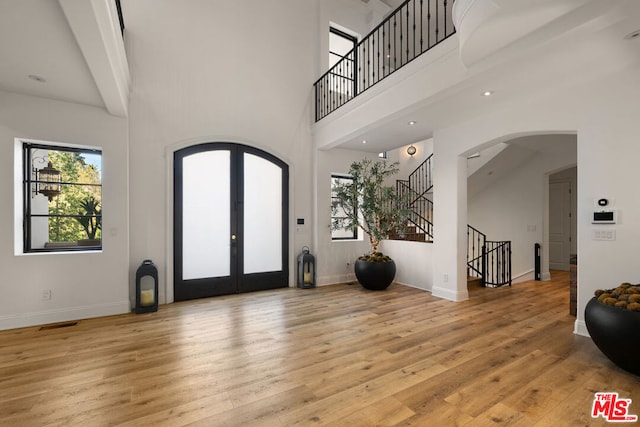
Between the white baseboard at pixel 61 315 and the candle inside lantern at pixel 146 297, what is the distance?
0.23 metres

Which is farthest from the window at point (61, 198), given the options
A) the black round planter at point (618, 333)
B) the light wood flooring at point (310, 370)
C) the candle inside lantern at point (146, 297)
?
the black round planter at point (618, 333)

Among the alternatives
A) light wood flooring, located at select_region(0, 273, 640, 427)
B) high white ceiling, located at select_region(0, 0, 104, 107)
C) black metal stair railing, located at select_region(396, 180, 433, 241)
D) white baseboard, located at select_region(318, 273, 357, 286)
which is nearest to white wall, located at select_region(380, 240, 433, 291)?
white baseboard, located at select_region(318, 273, 357, 286)

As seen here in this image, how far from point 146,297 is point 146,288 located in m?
0.14

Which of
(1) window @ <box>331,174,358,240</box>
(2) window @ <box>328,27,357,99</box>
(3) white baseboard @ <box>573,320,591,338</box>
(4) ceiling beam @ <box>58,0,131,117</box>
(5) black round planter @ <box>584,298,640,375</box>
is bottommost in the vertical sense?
(3) white baseboard @ <box>573,320,591,338</box>

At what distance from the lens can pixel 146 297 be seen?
4.41 metres

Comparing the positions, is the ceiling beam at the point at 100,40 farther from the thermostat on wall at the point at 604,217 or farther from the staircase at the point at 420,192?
the staircase at the point at 420,192

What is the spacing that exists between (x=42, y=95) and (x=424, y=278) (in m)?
6.58

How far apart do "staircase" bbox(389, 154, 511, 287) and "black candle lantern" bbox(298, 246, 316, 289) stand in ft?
6.07

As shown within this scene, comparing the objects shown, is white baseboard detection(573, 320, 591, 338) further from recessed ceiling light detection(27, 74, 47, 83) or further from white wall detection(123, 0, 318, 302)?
recessed ceiling light detection(27, 74, 47, 83)

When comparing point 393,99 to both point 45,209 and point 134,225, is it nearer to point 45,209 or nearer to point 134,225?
point 134,225

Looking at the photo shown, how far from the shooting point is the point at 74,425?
6.50 ft

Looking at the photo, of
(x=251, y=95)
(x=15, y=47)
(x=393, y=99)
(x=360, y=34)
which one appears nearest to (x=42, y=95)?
(x=15, y=47)

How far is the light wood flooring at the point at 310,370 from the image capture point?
208cm

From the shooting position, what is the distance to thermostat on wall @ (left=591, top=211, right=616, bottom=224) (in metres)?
3.25
